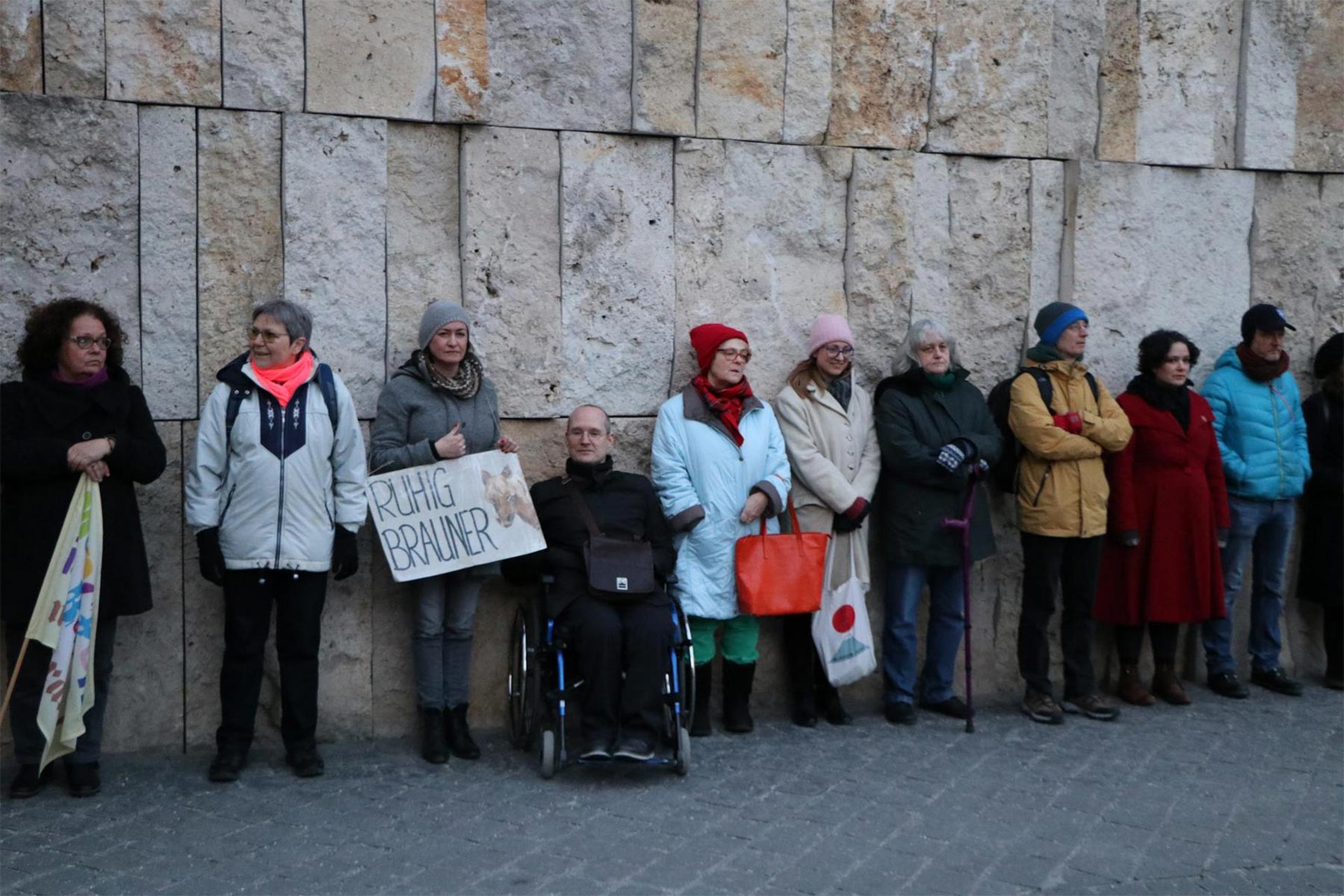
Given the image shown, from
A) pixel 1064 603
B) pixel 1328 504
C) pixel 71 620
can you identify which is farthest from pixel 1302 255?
pixel 71 620

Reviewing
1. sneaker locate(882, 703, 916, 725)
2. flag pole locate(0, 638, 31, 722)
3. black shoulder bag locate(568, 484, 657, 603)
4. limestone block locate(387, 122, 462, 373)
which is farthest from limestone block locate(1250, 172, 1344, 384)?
flag pole locate(0, 638, 31, 722)

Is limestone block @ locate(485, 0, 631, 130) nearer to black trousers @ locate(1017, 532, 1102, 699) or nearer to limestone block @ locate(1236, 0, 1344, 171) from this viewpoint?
black trousers @ locate(1017, 532, 1102, 699)

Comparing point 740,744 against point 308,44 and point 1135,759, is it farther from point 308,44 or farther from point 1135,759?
point 308,44

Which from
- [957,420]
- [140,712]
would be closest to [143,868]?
[140,712]

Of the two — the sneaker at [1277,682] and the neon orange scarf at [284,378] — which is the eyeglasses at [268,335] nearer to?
the neon orange scarf at [284,378]

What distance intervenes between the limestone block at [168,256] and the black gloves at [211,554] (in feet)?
2.51

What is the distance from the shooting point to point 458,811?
18.0 feet

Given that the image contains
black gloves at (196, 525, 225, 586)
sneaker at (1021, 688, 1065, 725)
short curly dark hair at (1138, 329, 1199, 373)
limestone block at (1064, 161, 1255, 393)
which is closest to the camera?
black gloves at (196, 525, 225, 586)

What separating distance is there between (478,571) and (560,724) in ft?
2.73

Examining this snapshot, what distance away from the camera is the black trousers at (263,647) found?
5.79 m

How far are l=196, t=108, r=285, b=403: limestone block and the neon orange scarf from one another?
56 cm

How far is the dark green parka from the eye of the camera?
272 inches

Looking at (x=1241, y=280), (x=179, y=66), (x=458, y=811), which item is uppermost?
(x=179, y=66)

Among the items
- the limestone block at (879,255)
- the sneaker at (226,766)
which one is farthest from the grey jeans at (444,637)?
the limestone block at (879,255)
